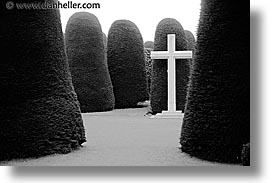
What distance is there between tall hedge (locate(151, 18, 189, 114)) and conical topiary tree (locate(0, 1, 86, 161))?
17.3ft

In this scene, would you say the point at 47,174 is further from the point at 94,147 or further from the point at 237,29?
the point at 237,29

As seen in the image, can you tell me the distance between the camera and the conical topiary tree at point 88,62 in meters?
10.1

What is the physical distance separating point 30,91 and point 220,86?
2108 mm

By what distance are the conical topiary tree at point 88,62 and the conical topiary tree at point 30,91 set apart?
516 centimetres

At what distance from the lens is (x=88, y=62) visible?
1038cm

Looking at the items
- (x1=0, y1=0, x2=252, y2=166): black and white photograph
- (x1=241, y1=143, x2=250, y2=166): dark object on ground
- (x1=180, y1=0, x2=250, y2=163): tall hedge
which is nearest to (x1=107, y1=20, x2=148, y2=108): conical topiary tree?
(x1=0, y1=0, x2=252, y2=166): black and white photograph

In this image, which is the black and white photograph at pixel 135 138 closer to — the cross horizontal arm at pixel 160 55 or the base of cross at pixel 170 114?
the base of cross at pixel 170 114

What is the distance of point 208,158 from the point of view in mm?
4477

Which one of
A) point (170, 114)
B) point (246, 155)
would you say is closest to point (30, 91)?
point (246, 155)

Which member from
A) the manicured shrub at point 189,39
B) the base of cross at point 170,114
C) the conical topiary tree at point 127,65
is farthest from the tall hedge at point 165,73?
the conical topiary tree at point 127,65
